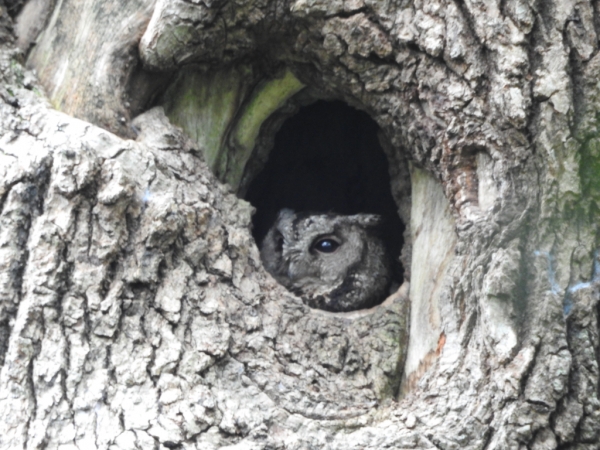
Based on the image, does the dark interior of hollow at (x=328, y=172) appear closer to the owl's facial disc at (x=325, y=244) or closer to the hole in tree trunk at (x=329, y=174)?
the hole in tree trunk at (x=329, y=174)

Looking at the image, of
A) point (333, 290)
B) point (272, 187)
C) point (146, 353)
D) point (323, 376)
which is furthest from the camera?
point (272, 187)

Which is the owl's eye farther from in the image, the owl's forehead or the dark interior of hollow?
the dark interior of hollow

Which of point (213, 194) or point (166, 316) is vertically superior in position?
point (213, 194)

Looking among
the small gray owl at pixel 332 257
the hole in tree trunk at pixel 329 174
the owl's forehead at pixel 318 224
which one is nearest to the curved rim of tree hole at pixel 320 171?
the hole in tree trunk at pixel 329 174

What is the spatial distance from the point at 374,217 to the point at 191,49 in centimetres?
142

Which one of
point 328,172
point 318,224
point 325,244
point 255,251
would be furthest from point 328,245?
point 255,251

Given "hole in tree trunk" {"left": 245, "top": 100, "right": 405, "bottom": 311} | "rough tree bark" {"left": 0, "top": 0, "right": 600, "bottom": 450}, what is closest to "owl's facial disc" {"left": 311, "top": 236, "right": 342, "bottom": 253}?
"hole in tree trunk" {"left": 245, "top": 100, "right": 405, "bottom": 311}

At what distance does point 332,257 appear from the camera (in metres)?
3.61

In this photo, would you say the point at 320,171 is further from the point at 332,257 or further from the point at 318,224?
the point at 332,257

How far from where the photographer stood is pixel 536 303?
192cm

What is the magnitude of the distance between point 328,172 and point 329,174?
0.02 m

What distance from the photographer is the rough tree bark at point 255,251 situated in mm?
1931

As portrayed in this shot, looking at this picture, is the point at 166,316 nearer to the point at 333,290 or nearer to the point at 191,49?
the point at 191,49

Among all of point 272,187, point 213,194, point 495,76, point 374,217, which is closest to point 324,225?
point 374,217
